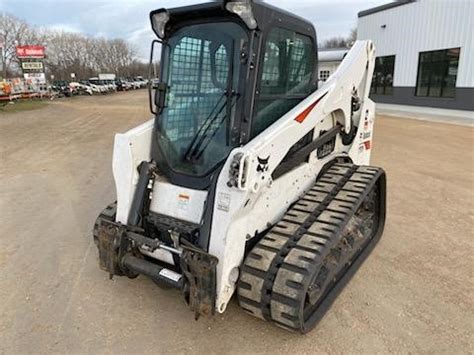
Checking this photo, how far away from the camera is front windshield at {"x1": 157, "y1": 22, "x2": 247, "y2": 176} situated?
301cm

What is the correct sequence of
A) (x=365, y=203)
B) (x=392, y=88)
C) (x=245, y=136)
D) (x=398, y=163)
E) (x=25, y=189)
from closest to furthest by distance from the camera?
1. (x=245, y=136)
2. (x=365, y=203)
3. (x=25, y=189)
4. (x=398, y=163)
5. (x=392, y=88)

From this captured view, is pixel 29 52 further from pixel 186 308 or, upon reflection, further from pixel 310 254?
pixel 310 254

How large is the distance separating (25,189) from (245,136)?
5.40m

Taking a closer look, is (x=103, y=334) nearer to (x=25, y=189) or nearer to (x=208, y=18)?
(x=208, y=18)

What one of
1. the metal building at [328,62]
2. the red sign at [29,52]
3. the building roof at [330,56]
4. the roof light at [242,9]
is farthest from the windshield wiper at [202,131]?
the red sign at [29,52]

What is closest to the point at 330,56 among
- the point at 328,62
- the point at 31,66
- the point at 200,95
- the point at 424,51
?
the point at 328,62

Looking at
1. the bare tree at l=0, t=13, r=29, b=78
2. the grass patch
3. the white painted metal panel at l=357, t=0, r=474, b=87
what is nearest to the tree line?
the bare tree at l=0, t=13, r=29, b=78

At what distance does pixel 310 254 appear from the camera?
276 cm

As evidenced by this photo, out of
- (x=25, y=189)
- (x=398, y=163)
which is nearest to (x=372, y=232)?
(x=398, y=163)

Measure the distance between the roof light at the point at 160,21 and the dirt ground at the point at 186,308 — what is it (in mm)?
2289

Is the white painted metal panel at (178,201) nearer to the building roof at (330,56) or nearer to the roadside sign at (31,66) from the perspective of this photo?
the building roof at (330,56)

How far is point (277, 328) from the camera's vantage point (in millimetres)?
2988

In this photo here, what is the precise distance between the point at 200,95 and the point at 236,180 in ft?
3.39

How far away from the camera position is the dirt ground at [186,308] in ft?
9.39
